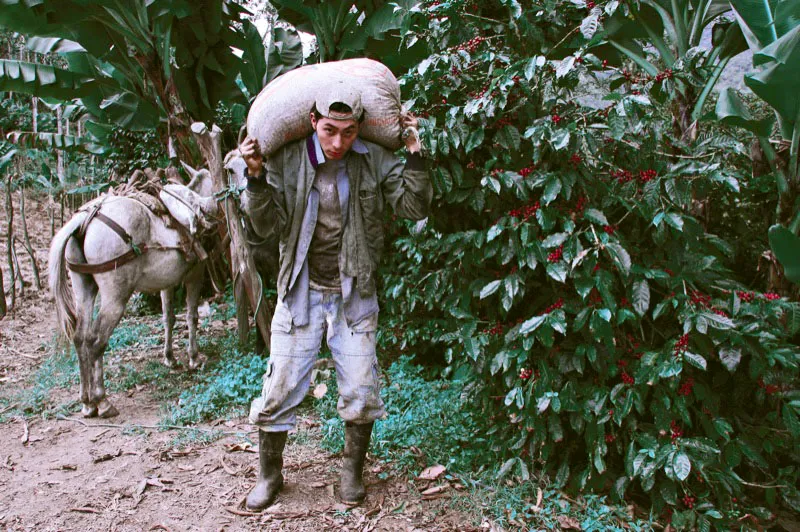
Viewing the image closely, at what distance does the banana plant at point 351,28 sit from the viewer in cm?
619

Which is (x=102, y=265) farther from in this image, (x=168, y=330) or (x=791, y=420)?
(x=791, y=420)

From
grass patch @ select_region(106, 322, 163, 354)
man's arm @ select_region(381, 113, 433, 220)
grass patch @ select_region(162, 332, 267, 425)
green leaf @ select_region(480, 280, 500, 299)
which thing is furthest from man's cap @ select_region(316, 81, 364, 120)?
grass patch @ select_region(106, 322, 163, 354)

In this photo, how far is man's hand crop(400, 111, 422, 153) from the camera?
3043 millimetres

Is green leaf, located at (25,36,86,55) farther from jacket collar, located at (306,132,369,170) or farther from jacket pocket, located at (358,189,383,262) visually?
jacket pocket, located at (358,189,383,262)

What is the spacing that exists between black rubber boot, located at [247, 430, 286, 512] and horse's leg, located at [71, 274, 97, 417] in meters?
2.36

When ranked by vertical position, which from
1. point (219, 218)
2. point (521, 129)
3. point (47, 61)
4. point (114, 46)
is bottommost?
point (219, 218)

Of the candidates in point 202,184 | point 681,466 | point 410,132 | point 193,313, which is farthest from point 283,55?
point 681,466

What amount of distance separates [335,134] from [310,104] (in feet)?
0.81

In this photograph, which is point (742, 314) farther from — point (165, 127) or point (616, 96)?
point (165, 127)

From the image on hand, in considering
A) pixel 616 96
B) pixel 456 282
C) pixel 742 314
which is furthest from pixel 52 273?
pixel 742 314

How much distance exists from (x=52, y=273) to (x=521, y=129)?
414 centimetres

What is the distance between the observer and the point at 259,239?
10.4 feet

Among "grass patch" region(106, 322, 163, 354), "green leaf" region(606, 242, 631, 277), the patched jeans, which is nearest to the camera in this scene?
"green leaf" region(606, 242, 631, 277)

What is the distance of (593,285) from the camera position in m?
3.01
